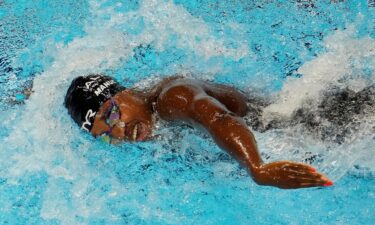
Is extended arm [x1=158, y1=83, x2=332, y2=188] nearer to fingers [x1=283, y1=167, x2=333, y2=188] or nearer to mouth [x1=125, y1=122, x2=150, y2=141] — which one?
fingers [x1=283, y1=167, x2=333, y2=188]

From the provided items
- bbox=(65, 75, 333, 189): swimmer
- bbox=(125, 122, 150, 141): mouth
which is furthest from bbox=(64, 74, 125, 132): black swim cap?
bbox=(125, 122, 150, 141): mouth

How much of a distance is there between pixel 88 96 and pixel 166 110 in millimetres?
518

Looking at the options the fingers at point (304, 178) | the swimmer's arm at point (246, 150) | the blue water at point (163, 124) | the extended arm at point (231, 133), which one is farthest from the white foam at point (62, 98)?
the fingers at point (304, 178)

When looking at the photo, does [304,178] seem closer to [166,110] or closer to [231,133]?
[231,133]

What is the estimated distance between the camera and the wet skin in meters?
2.22

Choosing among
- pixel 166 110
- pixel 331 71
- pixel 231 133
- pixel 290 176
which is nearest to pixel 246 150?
pixel 231 133

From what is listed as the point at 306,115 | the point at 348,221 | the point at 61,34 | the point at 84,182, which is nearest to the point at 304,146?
the point at 306,115

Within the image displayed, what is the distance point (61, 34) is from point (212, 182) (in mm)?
1912

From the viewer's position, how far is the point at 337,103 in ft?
10.4

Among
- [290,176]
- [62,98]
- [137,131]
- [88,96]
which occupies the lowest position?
[62,98]

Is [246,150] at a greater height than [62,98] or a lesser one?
greater

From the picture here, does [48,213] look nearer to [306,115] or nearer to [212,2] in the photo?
[306,115]

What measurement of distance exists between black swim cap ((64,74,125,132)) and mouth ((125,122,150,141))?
0.21 metres

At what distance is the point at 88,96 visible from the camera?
310 centimetres
